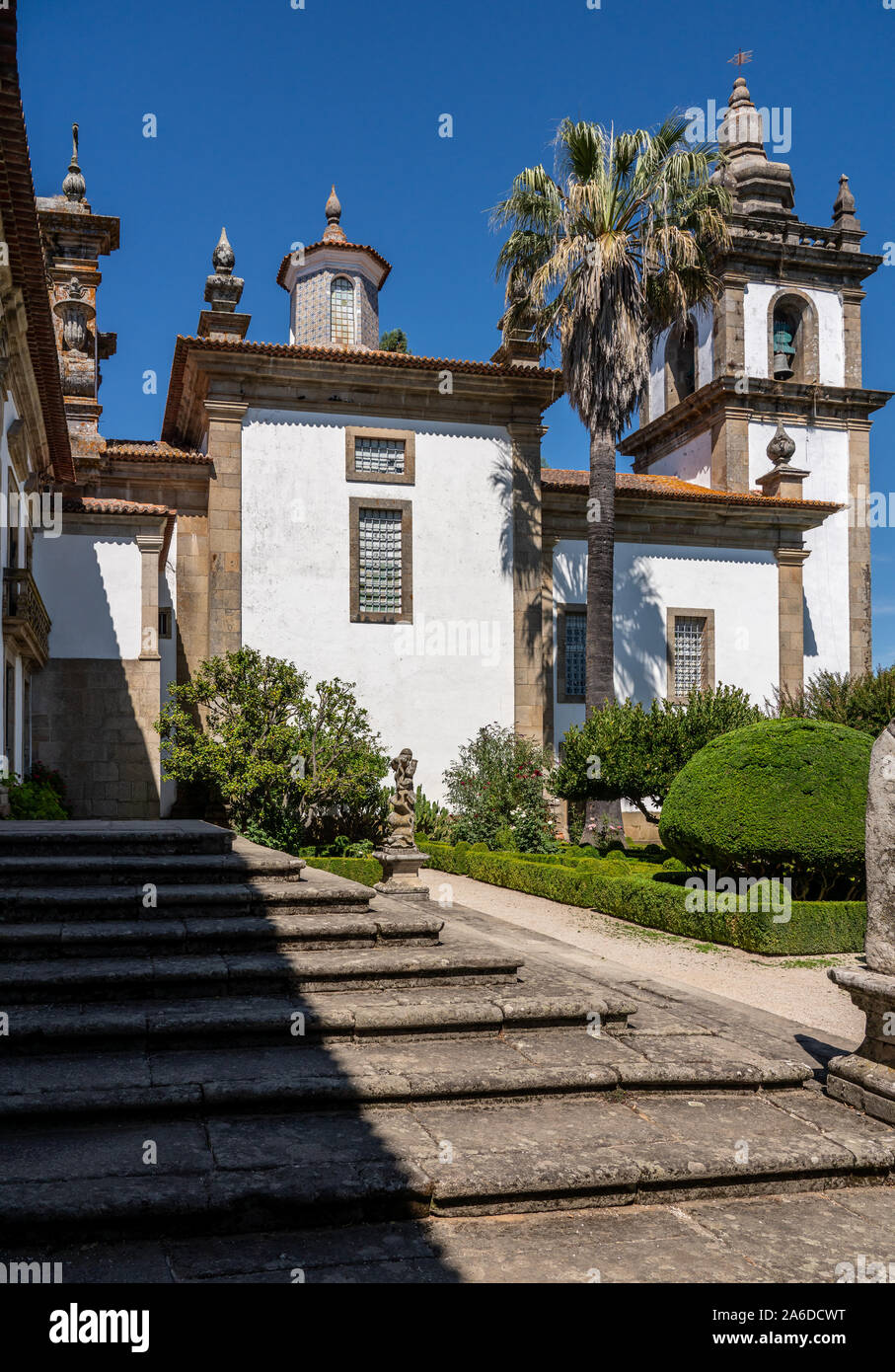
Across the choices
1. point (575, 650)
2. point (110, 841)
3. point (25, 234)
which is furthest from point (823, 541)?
point (110, 841)

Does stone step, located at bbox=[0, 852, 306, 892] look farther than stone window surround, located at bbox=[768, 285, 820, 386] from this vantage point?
No

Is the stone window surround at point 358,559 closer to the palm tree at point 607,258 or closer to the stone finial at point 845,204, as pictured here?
the palm tree at point 607,258

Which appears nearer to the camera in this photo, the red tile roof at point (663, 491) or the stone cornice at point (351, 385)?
the stone cornice at point (351, 385)

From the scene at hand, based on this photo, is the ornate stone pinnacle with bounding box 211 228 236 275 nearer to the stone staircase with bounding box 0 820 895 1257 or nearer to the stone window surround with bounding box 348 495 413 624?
the stone window surround with bounding box 348 495 413 624

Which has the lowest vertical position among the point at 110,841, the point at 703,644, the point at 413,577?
the point at 110,841

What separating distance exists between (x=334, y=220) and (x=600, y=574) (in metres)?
14.2

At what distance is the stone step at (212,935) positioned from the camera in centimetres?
589

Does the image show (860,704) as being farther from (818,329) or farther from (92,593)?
(818,329)

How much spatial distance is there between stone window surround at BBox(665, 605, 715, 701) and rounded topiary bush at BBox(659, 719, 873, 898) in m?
11.1

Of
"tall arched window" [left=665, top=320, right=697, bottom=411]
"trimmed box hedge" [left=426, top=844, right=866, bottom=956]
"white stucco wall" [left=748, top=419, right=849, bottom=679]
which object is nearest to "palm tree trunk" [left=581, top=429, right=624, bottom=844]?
"trimmed box hedge" [left=426, top=844, right=866, bottom=956]

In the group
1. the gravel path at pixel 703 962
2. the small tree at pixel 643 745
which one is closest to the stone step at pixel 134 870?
the gravel path at pixel 703 962

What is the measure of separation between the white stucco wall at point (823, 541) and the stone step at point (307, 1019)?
2060 centimetres

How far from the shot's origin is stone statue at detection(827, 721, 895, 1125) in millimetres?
4895

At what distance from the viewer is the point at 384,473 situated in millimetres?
20453
